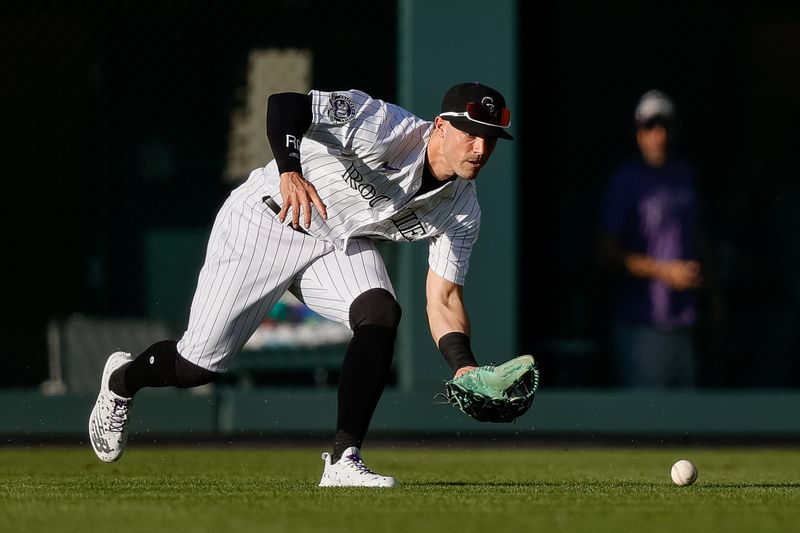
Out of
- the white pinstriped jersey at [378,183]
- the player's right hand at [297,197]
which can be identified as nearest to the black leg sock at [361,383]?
the white pinstriped jersey at [378,183]

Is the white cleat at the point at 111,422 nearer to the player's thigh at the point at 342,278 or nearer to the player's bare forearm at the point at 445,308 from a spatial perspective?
the player's thigh at the point at 342,278

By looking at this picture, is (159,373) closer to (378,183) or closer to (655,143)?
(378,183)

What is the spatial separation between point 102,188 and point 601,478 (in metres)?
4.40

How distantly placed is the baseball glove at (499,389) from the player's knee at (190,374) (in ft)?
3.44

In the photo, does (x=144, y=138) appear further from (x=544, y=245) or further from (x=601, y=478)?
(x=601, y=478)

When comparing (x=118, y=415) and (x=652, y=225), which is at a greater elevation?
(x=652, y=225)

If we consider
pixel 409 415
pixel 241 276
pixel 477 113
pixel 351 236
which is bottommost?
pixel 409 415

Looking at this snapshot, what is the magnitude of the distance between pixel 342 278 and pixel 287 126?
0.66 metres

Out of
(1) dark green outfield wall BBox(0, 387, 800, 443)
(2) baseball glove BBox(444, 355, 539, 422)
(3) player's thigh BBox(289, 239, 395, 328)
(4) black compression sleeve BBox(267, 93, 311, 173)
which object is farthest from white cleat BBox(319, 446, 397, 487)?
(1) dark green outfield wall BBox(0, 387, 800, 443)

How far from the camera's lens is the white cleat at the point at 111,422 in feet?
20.2

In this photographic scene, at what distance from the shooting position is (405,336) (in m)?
9.06

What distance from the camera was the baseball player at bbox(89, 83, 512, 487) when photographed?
17.6 feet

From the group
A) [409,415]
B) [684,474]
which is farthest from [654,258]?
[684,474]

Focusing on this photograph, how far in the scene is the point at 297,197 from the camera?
16.6 ft
